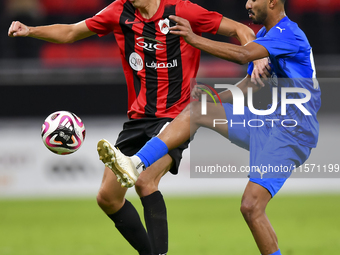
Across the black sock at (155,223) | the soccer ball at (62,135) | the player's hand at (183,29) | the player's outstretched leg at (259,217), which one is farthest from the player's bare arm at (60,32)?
the player's outstretched leg at (259,217)

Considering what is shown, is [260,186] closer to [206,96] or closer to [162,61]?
[206,96]

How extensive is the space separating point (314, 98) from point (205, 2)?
33.1 feet

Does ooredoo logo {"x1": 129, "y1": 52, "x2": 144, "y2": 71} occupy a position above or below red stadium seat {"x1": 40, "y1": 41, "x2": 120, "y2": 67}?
above

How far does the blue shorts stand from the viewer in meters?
4.11

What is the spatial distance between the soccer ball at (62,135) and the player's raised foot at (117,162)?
0.70 m

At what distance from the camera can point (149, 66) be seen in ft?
15.6

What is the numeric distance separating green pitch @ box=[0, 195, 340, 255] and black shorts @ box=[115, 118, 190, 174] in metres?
2.19

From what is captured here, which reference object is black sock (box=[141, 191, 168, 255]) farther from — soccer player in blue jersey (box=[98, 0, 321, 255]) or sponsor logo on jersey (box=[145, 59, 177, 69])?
sponsor logo on jersey (box=[145, 59, 177, 69])

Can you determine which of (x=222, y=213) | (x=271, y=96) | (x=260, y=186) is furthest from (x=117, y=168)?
(x=222, y=213)

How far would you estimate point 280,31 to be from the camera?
4.11 meters

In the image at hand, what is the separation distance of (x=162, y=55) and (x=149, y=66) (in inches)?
6.2

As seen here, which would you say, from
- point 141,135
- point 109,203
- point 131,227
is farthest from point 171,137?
point 131,227

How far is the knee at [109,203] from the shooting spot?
4.68 meters

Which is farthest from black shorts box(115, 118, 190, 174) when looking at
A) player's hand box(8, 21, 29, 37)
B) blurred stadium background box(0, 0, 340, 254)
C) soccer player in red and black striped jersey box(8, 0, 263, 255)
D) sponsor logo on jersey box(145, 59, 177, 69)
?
blurred stadium background box(0, 0, 340, 254)
